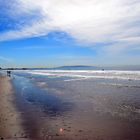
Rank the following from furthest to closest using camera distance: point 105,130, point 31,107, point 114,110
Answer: point 31,107 → point 114,110 → point 105,130

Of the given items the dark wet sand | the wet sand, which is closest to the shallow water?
the dark wet sand

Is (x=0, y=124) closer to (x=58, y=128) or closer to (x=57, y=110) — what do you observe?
(x=58, y=128)

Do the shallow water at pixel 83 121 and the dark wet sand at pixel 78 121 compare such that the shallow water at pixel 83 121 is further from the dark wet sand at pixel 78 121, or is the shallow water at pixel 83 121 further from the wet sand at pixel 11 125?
the wet sand at pixel 11 125

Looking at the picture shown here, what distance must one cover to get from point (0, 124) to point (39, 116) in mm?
2691

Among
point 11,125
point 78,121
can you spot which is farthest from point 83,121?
point 11,125

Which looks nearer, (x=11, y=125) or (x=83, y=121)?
(x=11, y=125)

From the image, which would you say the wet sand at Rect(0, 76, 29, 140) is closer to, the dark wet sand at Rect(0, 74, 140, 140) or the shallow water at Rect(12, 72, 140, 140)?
the dark wet sand at Rect(0, 74, 140, 140)

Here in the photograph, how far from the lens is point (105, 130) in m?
11.5

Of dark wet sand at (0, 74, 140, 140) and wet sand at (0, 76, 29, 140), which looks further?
dark wet sand at (0, 74, 140, 140)

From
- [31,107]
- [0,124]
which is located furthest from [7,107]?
[0,124]

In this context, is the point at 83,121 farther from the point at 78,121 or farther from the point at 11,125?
the point at 11,125

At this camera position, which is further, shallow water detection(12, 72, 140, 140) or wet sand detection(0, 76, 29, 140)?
shallow water detection(12, 72, 140, 140)

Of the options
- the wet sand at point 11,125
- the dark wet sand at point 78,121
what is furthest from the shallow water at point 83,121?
the wet sand at point 11,125

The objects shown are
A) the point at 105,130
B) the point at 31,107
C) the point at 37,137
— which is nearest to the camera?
the point at 37,137
